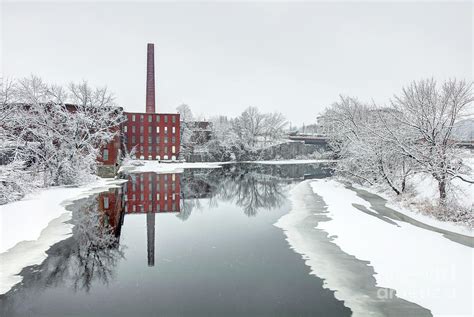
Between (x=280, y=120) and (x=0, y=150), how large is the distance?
81.5 meters

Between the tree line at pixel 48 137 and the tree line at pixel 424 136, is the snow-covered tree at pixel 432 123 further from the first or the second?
the tree line at pixel 48 137

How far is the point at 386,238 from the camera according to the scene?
13.5m

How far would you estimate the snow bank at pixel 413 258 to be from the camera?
8023 mm

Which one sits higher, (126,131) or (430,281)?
(126,131)

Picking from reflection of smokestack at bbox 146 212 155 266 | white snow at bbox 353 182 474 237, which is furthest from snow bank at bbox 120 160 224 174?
white snow at bbox 353 182 474 237

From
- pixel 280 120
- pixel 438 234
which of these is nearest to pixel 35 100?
pixel 438 234

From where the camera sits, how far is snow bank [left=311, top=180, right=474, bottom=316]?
8.02 m

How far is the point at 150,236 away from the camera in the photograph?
14117 mm

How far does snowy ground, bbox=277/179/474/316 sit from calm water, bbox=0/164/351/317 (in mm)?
1241

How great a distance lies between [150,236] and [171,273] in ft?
15.4

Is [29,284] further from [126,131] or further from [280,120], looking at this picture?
[280,120]

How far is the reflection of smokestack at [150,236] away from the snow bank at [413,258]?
727 cm

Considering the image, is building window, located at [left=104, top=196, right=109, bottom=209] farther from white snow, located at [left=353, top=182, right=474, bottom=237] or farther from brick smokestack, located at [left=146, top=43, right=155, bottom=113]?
brick smokestack, located at [left=146, top=43, right=155, bottom=113]

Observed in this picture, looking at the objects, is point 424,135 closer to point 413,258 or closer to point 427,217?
point 427,217
